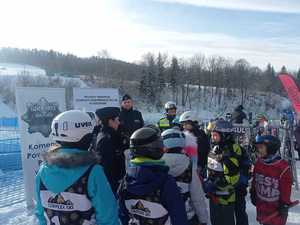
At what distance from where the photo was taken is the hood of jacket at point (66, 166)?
2.60 metres

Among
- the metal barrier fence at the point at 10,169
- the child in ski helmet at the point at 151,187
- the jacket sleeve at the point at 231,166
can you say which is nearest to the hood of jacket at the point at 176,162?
the child in ski helmet at the point at 151,187

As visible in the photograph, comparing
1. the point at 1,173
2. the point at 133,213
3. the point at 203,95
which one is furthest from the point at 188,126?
the point at 203,95

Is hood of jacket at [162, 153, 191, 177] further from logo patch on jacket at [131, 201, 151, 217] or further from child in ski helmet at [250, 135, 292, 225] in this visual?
child in ski helmet at [250, 135, 292, 225]

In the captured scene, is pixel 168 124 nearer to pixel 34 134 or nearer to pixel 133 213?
pixel 34 134

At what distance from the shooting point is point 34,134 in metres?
6.50

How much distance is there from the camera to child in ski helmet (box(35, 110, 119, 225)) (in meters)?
2.62

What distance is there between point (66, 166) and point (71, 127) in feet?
0.89

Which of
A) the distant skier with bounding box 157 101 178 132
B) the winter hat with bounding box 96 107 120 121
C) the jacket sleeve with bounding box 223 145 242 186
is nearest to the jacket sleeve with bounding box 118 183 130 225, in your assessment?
the winter hat with bounding box 96 107 120 121

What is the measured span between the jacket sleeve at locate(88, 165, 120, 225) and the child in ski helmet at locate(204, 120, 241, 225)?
196 cm

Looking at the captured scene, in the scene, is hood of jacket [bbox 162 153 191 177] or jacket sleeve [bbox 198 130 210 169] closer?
hood of jacket [bbox 162 153 191 177]

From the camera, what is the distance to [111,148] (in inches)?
155

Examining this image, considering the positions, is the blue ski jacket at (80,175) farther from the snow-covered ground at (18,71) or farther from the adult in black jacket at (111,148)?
the snow-covered ground at (18,71)

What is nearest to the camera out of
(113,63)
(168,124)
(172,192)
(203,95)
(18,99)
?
(172,192)

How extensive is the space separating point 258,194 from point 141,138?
7.13 ft
